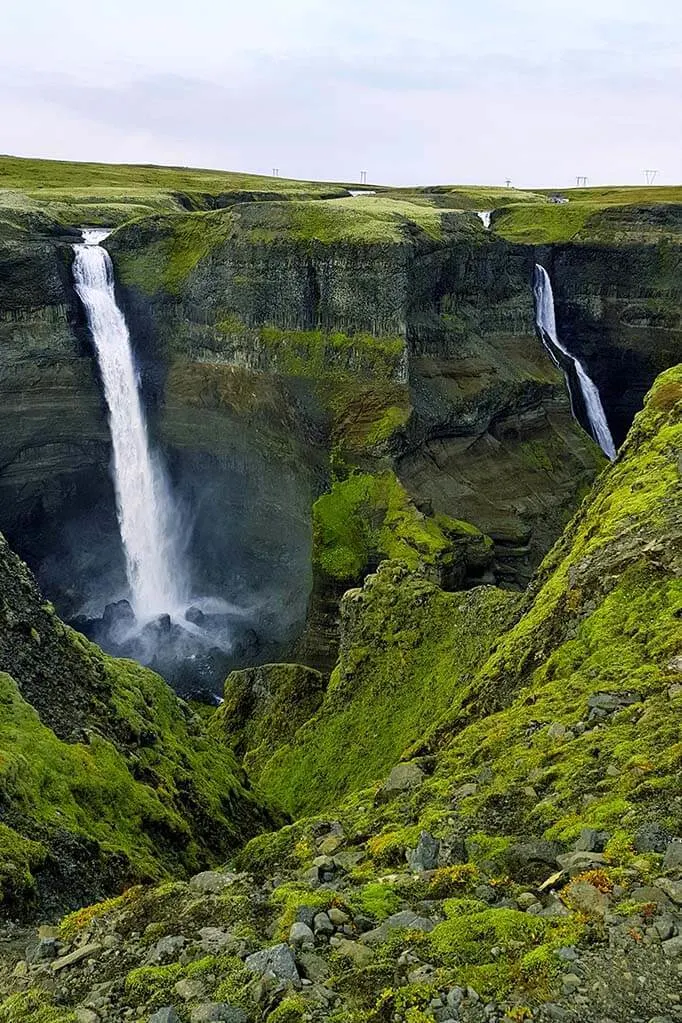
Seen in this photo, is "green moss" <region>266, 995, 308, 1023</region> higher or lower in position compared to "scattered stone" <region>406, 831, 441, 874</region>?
lower

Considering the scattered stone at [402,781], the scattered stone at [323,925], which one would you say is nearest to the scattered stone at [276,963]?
the scattered stone at [323,925]

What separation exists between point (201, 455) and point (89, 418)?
7.75 meters

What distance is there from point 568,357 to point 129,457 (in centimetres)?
3571

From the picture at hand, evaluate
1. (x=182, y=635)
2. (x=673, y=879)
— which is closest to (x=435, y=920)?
(x=673, y=879)

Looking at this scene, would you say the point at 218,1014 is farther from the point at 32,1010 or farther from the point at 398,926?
the point at 32,1010

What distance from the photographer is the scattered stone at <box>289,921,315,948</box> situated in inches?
318

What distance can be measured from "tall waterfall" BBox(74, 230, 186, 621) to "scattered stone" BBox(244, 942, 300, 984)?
48617 mm

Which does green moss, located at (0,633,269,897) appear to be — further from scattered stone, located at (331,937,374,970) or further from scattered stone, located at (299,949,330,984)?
scattered stone, located at (331,937,374,970)

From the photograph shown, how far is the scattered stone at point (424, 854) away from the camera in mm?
9605

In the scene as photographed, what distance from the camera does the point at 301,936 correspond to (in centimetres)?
816

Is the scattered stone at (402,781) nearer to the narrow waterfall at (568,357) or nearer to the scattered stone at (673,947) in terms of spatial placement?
the scattered stone at (673,947)

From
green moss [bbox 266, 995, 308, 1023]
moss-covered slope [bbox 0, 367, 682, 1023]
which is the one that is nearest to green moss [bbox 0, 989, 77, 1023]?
moss-covered slope [bbox 0, 367, 682, 1023]

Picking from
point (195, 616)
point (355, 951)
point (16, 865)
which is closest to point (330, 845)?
point (355, 951)

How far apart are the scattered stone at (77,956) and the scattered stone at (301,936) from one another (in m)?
2.38
